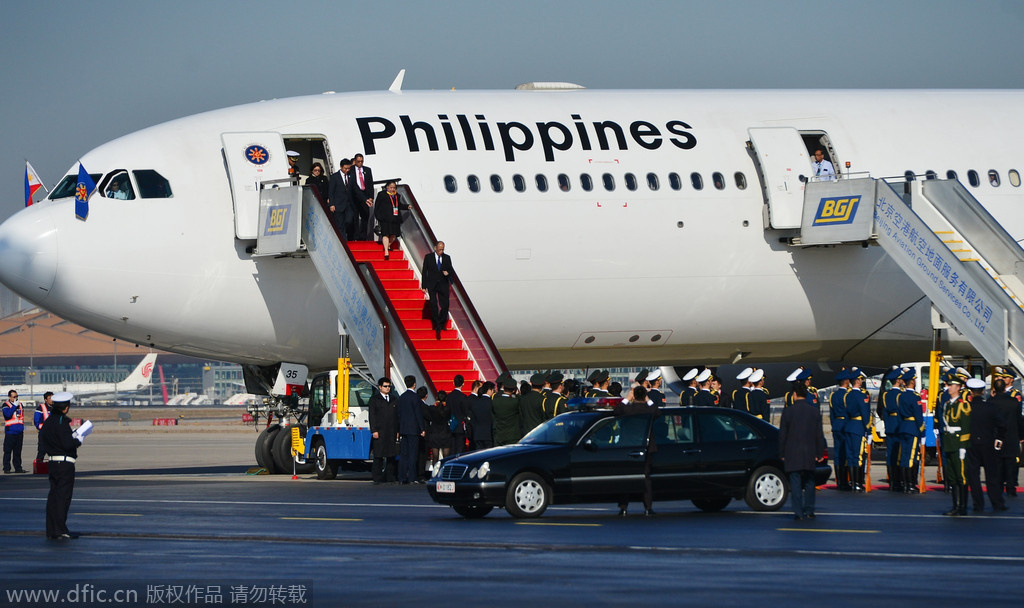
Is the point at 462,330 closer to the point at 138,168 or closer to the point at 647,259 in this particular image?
the point at 647,259

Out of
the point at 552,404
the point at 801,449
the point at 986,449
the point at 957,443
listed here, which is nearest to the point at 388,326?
the point at 552,404

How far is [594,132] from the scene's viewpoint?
27188 millimetres

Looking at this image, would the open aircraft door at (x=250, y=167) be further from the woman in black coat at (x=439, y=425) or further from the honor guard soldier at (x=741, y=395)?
the honor guard soldier at (x=741, y=395)

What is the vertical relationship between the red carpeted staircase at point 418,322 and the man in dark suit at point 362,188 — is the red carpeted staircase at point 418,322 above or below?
below

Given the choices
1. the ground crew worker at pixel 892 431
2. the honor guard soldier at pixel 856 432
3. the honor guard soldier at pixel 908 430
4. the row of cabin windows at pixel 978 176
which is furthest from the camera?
the row of cabin windows at pixel 978 176

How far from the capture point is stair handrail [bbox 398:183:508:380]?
25.3 meters

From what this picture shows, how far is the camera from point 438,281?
2494 cm

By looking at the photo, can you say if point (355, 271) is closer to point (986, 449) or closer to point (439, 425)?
point (439, 425)

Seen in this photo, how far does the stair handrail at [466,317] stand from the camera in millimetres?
25297

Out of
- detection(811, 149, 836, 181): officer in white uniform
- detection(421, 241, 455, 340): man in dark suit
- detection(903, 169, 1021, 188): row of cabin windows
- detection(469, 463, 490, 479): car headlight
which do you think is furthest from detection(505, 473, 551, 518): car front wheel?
detection(903, 169, 1021, 188): row of cabin windows

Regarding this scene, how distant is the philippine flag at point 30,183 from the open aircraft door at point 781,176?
1285cm

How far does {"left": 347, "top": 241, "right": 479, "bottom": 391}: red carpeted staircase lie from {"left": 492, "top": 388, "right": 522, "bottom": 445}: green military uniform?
0.90 m

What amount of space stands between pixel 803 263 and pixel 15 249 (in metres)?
13.9

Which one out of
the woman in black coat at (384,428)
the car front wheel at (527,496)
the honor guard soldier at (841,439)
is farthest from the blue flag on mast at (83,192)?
the honor guard soldier at (841,439)
